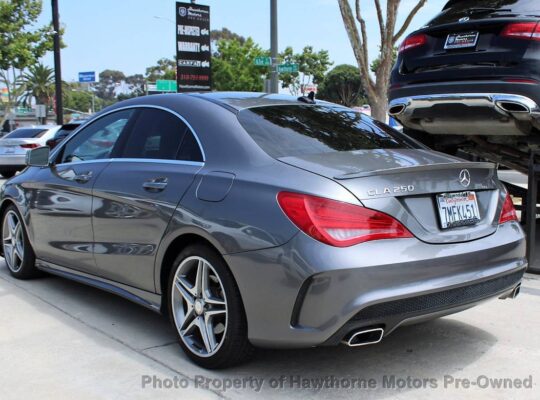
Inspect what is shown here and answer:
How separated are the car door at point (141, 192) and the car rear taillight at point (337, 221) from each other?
853 mm

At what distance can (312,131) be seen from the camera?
3.74 m

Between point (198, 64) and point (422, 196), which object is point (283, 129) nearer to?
point (422, 196)

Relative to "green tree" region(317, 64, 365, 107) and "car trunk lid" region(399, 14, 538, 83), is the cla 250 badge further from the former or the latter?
"green tree" region(317, 64, 365, 107)

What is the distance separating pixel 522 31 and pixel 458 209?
2.67 meters

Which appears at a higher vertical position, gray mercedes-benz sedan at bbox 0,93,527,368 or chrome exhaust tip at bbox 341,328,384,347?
gray mercedes-benz sedan at bbox 0,93,527,368

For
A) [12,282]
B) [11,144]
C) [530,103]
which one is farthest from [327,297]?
[11,144]

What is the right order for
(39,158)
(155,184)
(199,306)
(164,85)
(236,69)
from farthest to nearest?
(236,69) < (164,85) < (39,158) < (155,184) < (199,306)

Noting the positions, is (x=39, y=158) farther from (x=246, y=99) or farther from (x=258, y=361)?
(x=258, y=361)

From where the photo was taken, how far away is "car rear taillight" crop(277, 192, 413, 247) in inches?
113

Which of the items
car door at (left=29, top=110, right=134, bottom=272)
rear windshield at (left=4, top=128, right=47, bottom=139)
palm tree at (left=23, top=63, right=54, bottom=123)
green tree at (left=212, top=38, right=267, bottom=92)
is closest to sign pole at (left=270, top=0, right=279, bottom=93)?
rear windshield at (left=4, top=128, right=47, bottom=139)

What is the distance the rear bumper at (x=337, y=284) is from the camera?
2.81 meters

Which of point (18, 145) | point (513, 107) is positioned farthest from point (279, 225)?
point (18, 145)

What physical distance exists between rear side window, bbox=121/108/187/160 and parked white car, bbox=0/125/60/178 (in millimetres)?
12564

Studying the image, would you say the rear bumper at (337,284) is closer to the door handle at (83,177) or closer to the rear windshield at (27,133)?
the door handle at (83,177)
